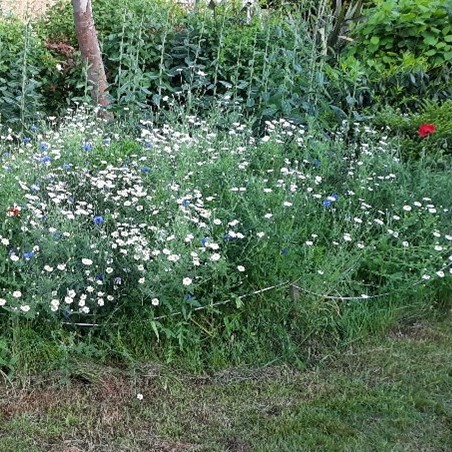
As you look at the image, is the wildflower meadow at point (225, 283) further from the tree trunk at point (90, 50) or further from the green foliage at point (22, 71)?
the tree trunk at point (90, 50)

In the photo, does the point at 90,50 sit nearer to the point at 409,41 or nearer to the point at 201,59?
the point at 201,59

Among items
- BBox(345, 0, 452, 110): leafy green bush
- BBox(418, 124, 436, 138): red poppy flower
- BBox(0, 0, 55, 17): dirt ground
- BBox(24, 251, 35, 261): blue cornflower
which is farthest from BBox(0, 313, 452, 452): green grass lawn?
BBox(0, 0, 55, 17): dirt ground

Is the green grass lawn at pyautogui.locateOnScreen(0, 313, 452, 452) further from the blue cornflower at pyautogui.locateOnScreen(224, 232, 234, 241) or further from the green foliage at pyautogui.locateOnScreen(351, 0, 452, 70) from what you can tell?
the green foliage at pyautogui.locateOnScreen(351, 0, 452, 70)

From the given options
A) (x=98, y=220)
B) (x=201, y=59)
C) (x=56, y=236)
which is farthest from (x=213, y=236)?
(x=201, y=59)

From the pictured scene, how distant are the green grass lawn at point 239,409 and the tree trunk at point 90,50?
3.48m

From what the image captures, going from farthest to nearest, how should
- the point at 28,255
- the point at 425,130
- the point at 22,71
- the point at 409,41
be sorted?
the point at 409,41
the point at 22,71
the point at 425,130
the point at 28,255

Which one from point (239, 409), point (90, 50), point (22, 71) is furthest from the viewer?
point (90, 50)

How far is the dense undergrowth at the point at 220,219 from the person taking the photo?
342 cm

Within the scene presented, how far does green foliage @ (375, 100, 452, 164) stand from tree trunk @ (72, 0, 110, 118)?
Result: 2.28 m

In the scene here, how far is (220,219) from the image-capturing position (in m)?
4.00

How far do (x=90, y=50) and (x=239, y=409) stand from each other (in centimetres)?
407

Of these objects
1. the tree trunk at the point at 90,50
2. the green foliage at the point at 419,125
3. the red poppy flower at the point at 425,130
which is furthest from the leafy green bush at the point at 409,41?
the tree trunk at the point at 90,50

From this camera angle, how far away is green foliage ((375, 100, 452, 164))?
220 inches

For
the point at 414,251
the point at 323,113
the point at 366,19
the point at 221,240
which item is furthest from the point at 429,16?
the point at 221,240
